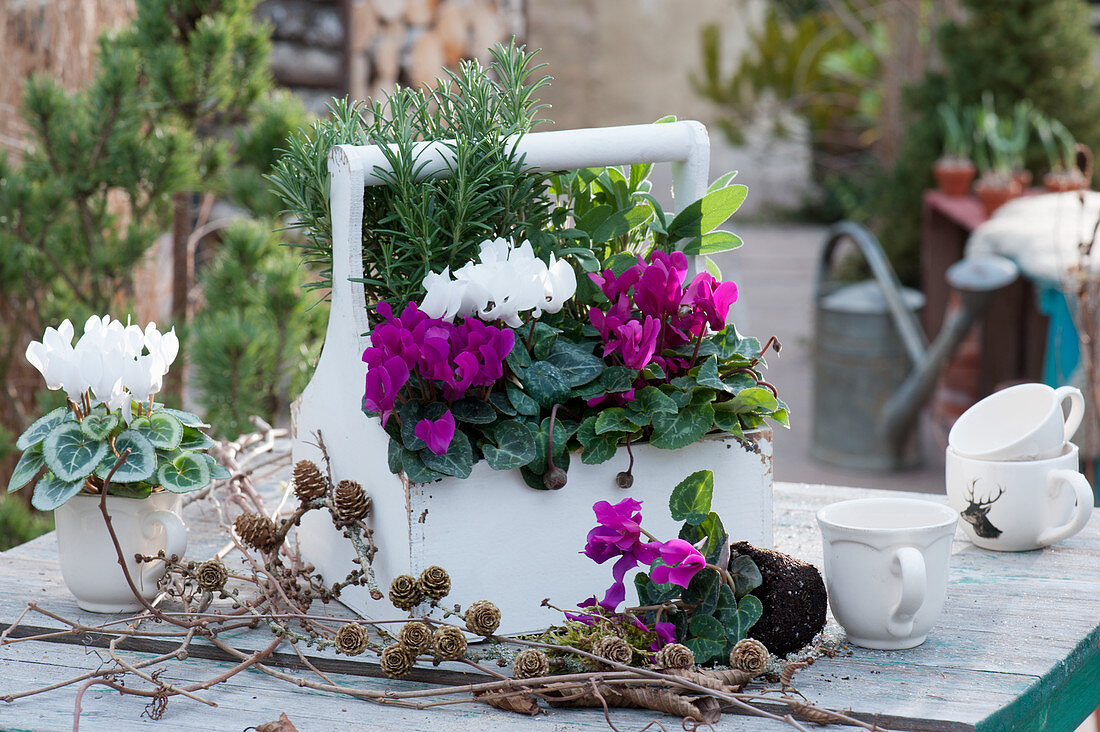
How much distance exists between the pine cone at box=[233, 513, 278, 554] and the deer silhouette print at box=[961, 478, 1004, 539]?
27.4 inches

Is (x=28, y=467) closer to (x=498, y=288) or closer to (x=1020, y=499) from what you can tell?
(x=498, y=288)

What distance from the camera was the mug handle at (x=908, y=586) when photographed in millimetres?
899

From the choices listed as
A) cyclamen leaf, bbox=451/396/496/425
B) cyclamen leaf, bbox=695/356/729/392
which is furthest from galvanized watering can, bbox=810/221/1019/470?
cyclamen leaf, bbox=451/396/496/425

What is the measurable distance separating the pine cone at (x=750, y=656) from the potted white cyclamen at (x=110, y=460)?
490 mm

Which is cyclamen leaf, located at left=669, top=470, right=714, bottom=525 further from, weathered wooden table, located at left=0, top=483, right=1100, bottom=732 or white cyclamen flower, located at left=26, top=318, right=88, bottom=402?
white cyclamen flower, located at left=26, top=318, right=88, bottom=402

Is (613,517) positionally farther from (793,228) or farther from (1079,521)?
(793,228)

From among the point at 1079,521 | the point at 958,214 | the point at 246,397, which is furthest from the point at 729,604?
the point at 958,214

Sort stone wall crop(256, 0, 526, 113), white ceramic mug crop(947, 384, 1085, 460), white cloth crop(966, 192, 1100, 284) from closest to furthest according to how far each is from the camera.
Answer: white ceramic mug crop(947, 384, 1085, 460) → white cloth crop(966, 192, 1100, 284) → stone wall crop(256, 0, 526, 113)

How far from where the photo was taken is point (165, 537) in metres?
A: 1.04

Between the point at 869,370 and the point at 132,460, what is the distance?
319 cm

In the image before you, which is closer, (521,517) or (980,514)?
(521,517)

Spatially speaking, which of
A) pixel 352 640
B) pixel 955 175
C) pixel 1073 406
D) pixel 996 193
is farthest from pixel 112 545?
pixel 955 175

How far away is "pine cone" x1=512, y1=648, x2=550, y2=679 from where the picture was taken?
0.86 m

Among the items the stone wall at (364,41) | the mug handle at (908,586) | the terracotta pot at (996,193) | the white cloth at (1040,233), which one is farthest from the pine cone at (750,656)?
the terracotta pot at (996,193)
